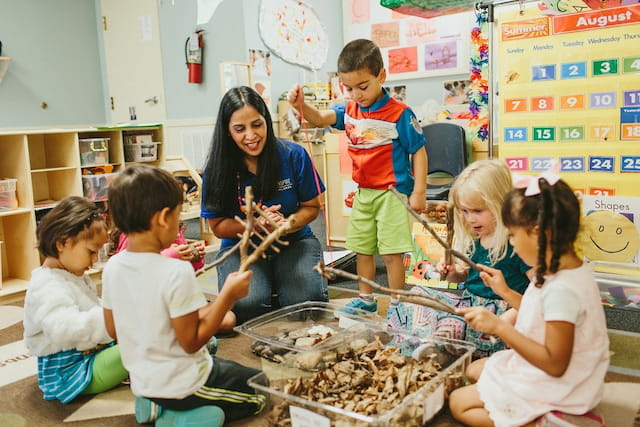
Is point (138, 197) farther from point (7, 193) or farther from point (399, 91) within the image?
point (399, 91)

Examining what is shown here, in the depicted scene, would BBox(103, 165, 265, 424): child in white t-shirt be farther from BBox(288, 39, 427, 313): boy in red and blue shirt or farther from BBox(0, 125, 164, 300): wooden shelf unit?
BBox(0, 125, 164, 300): wooden shelf unit

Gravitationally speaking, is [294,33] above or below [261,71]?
above

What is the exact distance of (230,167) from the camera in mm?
2125

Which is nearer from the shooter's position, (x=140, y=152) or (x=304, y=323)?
(x=304, y=323)

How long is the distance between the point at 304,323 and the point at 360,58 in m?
1.02

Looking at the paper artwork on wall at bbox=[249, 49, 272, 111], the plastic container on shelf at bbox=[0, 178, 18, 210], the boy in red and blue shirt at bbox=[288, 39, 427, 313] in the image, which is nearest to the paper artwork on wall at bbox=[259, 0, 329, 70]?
the paper artwork on wall at bbox=[249, 49, 272, 111]

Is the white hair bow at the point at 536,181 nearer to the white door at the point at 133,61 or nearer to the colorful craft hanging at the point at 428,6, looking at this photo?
the colorful craft hanging at the point at 428,6

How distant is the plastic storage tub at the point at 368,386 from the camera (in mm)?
1277

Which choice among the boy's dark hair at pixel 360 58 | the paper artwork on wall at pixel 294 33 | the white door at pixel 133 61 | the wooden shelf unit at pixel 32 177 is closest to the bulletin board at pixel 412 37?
the paper artwork on wall at pixel 294 33

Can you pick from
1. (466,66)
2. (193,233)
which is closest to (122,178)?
(193,233)

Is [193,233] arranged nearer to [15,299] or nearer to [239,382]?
[15,299]

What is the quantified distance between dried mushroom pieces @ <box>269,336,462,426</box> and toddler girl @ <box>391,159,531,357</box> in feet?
0.76

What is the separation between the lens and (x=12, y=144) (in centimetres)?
299

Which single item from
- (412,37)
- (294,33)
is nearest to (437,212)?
(294,33)
